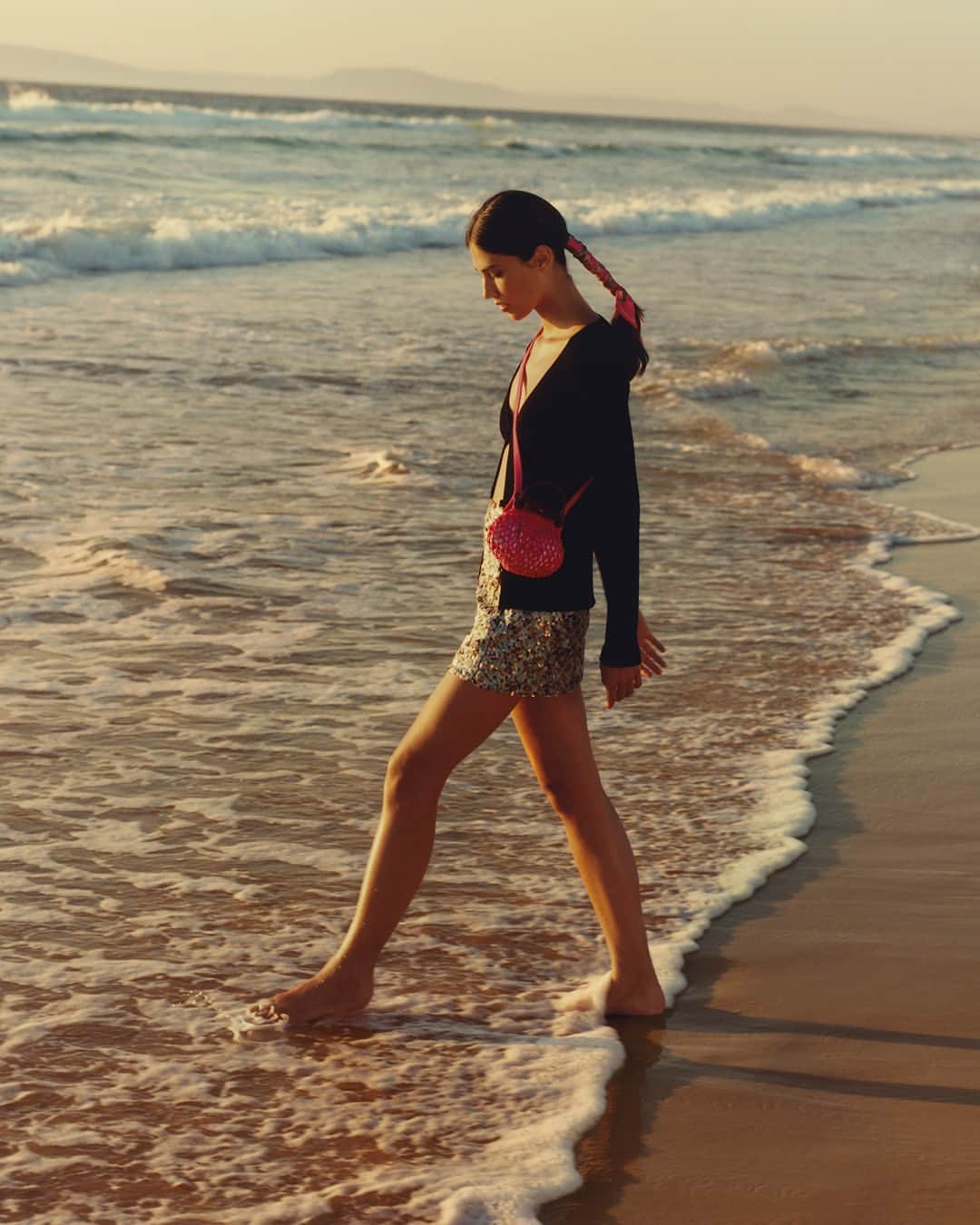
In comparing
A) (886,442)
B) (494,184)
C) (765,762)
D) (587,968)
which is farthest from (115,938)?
(494,184)

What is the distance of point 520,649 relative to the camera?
3.26 m

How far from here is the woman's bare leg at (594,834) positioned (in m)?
3.37

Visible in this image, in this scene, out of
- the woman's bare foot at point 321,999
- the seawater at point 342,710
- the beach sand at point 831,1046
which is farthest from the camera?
the woman's bare foot at point 321,999

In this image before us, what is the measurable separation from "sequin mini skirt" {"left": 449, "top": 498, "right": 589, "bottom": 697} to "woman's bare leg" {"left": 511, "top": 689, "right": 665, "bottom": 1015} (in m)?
0.06

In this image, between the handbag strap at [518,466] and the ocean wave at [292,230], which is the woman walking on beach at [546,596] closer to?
the handbag strap at [518,466]

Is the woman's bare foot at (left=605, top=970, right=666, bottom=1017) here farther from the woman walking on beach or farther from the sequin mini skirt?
the sequin mini skirt

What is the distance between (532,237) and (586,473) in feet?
1.56

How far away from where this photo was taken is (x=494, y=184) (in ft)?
129

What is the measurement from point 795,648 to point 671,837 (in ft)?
6.50

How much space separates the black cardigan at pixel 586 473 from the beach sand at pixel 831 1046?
2.88 feet

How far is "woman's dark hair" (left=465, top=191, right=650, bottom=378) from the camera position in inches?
126

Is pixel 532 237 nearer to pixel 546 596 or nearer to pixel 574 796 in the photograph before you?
pixel 546 596

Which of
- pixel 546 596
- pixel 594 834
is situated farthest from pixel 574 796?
pixel 546 596

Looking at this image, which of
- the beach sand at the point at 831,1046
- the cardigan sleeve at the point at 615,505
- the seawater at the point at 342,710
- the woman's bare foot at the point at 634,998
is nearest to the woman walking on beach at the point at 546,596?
the cardigan sleeve at the point at 615,505
